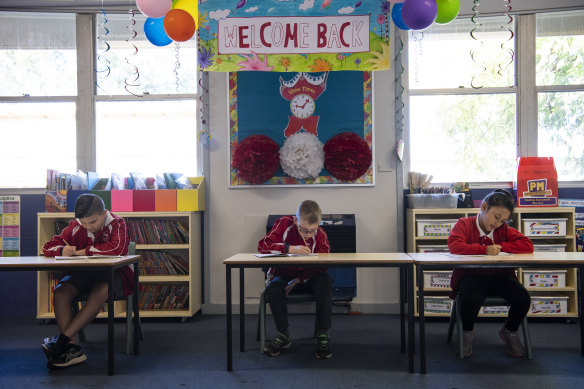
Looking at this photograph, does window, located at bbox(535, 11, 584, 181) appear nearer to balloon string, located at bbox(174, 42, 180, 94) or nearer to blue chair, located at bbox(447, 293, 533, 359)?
blue chair, located at bbox(447, 293, 533, 359)

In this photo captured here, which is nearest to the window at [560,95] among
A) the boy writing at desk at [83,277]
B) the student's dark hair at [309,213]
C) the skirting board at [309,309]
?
the skirting board at [309,309]

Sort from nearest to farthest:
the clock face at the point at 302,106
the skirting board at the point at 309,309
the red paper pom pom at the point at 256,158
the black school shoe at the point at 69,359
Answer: the black school shoe at the point at 69,359
the red paper pom pom at the point at 256,158
the skirting board at the point at 309,309
the clock face at the point at 302,106

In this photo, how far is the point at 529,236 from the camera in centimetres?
403

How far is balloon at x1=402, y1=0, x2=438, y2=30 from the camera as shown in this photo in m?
3.16

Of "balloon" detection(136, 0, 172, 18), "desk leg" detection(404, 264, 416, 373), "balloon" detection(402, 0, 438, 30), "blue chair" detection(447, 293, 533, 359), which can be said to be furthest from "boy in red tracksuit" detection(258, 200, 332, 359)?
"balloon" detection(136, 0, 172, 18)

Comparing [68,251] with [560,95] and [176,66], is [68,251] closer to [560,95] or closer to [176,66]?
[176,66]

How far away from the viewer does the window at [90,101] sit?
4695 millimetres

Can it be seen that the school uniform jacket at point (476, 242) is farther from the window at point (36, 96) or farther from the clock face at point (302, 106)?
the window at point (36, 96)

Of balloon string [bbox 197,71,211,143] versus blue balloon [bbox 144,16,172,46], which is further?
balloon string [bbox 197,71,211,143]

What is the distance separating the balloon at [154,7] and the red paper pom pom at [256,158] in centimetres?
132

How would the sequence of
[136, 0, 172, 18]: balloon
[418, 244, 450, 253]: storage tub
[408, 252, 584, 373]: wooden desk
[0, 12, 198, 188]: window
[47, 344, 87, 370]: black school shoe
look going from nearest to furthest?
[408, 252, 584, 373]: wooden desk
[47, 344, 87, 370]: black school shoe
[136, 0, 172, 18]: balloon
[418, 244, 450, 253]: storage tub
[0, 12, 198, 188]: window

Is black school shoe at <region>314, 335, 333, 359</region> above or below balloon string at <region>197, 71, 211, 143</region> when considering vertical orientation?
below

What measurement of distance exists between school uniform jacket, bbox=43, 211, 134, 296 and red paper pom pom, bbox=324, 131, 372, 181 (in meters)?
1.91

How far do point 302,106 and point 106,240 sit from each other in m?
2.13
